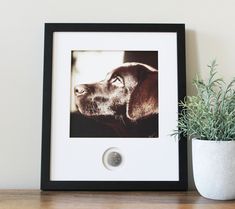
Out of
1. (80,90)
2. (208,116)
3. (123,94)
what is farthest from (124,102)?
(208,116)

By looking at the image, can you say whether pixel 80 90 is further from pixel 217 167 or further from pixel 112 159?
pixel 217 167

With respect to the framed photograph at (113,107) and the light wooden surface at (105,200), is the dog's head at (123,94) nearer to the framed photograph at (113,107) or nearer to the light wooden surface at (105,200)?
the framed photograph at (113,107)

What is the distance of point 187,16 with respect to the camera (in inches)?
34.3

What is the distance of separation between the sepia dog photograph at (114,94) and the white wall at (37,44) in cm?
11

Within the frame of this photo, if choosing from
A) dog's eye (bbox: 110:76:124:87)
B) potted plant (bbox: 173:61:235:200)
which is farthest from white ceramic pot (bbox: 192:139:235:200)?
dog's eye (bbox: 110:76:124:87)

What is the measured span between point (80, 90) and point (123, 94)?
0.12 meters

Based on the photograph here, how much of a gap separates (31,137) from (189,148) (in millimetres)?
448

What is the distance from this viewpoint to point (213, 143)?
72 centimetres

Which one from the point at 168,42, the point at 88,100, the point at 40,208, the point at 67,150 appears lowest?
the point at 40,208

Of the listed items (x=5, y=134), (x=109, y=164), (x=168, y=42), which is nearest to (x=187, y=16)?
(x=168, y=42)

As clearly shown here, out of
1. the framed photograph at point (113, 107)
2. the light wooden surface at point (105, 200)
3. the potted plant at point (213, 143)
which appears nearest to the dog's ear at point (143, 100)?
the framed photograph at point (113, 107)

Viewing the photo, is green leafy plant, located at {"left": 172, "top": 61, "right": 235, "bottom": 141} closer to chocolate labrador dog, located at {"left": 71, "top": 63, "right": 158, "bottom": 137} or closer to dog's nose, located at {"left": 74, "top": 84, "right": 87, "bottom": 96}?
chocolate labrador dog, located at {"left": 71, "top": 63, "right": 158, "bottom": 137}

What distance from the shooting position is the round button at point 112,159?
32.4 inches

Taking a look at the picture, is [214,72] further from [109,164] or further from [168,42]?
[109,164]
